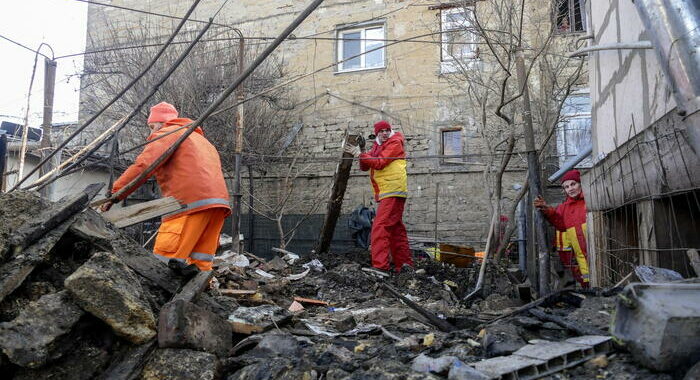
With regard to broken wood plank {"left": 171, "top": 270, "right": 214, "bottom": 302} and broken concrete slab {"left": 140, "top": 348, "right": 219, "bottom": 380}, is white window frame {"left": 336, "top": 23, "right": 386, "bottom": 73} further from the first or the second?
broken concrete slab {"left": 140, "top": 348, "right": 219, "bottom": 380}

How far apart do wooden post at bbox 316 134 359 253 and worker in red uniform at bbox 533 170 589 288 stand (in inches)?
110

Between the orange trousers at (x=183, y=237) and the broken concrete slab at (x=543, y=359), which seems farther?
the orange trousers at (x=183, y=237)

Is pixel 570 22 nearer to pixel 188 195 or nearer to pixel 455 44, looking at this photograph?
pixel 455 44

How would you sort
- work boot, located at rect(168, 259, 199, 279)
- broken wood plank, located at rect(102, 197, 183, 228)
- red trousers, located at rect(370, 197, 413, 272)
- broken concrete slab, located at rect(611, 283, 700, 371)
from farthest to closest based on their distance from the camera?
red trousers, located at rect(370, 197, 413, 272), broken wood plank, located at rect(102, 197, 183, 228), work boot, located at rect(168, 259, 199, 279), broken concrete slab, located at rect(611, 283, 700, 371)

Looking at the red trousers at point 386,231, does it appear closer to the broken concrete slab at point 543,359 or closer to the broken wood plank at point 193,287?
the broken wood plank at point 193,287

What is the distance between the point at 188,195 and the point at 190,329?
1547mm

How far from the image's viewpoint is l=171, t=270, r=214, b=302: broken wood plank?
305 centimetres

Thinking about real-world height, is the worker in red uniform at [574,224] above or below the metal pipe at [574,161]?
below

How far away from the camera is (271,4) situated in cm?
1387

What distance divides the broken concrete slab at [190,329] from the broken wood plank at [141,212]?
50.8 inches

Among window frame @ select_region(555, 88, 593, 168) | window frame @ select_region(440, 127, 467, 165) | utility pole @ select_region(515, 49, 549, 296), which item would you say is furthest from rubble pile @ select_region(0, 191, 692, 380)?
window frame @ select_region(555, 88, 593, 168)

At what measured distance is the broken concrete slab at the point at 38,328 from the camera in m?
2.36

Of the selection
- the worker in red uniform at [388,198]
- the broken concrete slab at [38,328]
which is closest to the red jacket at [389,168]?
the worker in red uniform at [388,198]

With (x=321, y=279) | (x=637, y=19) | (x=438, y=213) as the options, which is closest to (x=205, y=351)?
(x=321, y=279)
